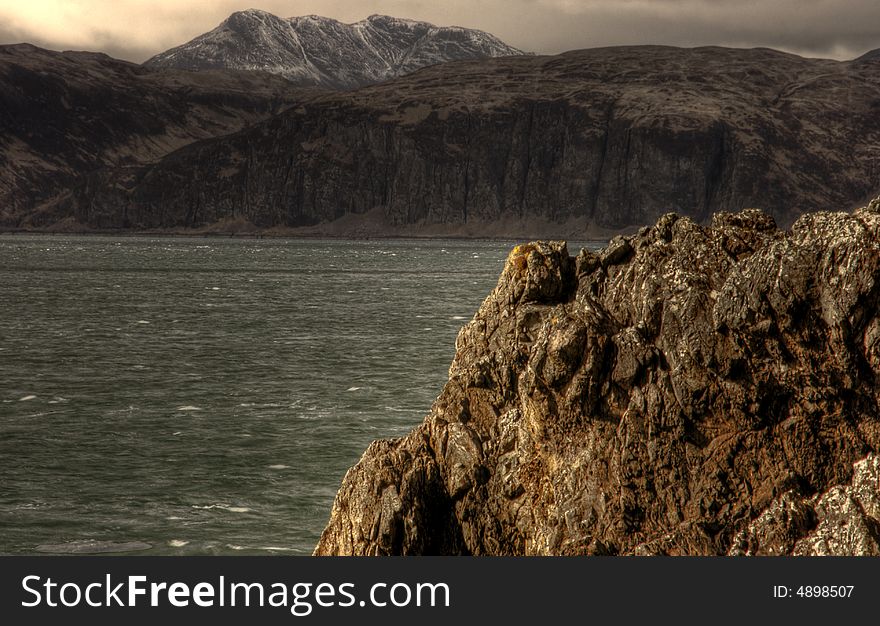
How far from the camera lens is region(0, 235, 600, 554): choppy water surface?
Result: 70.0 feet

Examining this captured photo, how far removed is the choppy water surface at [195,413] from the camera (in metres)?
21.3

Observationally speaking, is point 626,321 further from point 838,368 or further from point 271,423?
point 271,423

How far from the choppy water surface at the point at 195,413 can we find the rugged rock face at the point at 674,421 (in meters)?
7.12

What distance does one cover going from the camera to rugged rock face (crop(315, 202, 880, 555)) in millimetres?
11344

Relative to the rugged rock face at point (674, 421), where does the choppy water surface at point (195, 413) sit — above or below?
below

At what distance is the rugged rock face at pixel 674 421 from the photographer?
447 inches

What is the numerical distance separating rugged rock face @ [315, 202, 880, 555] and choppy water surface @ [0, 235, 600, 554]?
23.4 ft

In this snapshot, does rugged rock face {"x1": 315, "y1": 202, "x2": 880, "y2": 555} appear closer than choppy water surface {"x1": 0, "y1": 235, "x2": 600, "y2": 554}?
Yes

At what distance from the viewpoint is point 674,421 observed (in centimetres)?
1191

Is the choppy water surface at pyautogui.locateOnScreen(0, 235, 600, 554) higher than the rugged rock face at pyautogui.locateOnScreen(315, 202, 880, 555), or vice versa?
the rugged rock face at pyautogui.locateOnScreen(315, 202, 880, 555)

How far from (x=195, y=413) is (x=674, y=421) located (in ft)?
76.7

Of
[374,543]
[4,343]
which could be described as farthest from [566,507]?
[4,343]

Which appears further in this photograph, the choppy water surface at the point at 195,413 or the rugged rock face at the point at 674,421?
the choppy water surface at the point at 195,413

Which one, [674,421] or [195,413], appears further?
[195,413]
